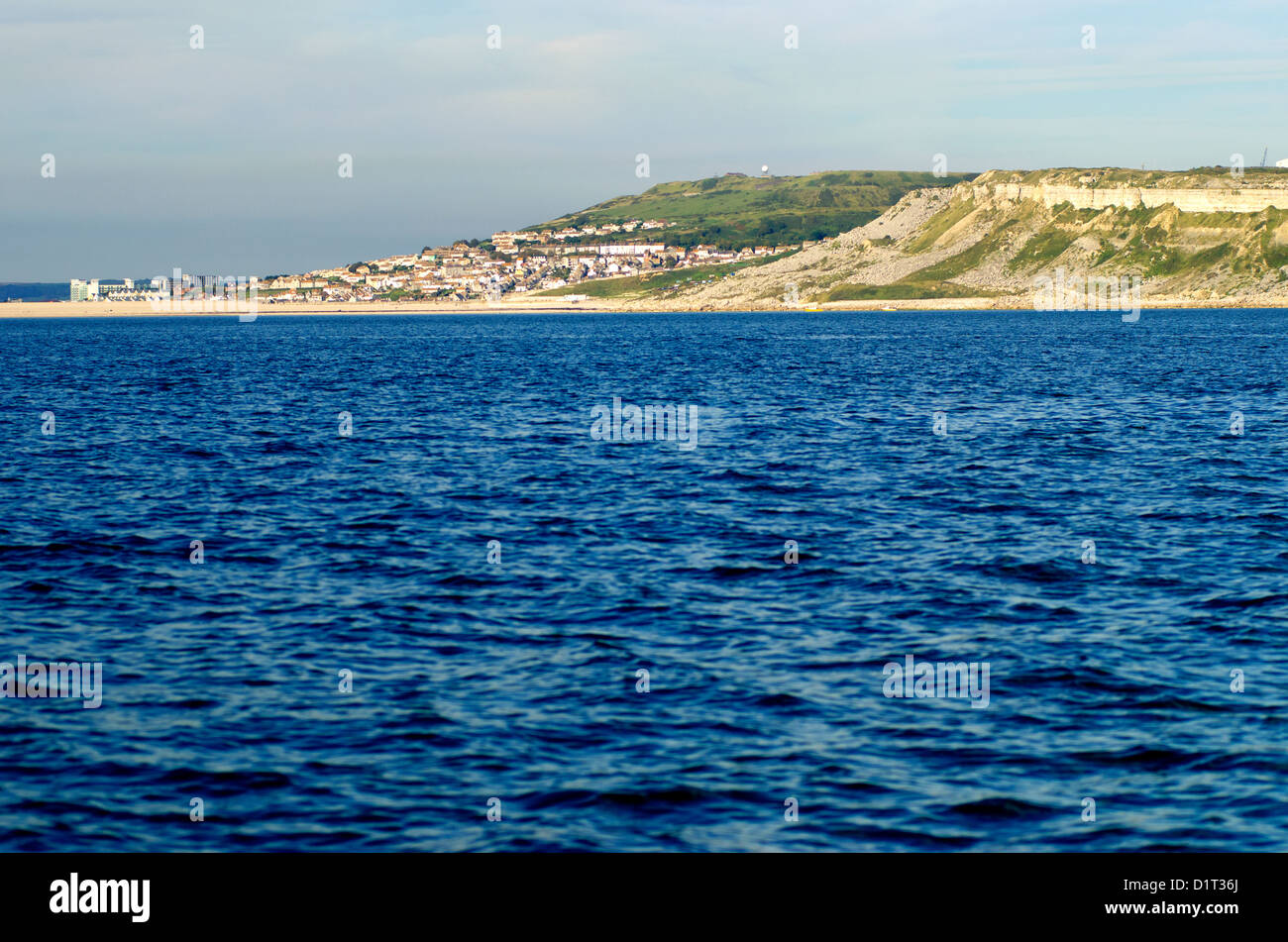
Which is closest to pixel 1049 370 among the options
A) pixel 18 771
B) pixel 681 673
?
pixel 681 673

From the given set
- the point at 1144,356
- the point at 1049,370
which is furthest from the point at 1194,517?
the point at 1144,356
